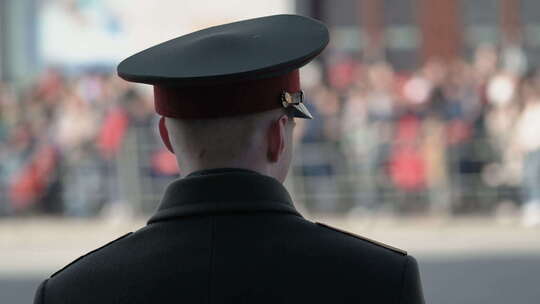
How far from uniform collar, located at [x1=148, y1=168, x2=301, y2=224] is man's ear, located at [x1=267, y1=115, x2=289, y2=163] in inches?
1.6

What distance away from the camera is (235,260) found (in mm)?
2352

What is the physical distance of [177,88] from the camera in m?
2.41

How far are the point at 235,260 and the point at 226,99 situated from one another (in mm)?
268

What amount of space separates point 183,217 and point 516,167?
552 inches

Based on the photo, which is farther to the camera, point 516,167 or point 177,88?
point 516,167

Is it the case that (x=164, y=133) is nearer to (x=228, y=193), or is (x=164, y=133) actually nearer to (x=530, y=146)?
(x=228, y=193)

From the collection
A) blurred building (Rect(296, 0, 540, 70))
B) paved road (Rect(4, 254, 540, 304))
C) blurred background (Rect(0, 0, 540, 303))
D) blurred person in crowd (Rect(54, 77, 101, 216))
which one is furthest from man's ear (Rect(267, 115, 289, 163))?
blurred building (Rect(296, 0, 540, 70))

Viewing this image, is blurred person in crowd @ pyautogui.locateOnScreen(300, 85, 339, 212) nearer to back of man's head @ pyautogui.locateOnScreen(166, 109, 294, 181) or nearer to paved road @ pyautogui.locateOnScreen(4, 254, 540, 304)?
paved road @ pyautogui.locateOnScreen(4, 254, 540, 304)

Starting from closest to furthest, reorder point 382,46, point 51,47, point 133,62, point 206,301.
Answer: point 206,301 → point 133,62 → point 51,47 → point 382,46

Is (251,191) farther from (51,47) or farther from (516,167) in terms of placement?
(51,47)

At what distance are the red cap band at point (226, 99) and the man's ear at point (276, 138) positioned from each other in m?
0.03

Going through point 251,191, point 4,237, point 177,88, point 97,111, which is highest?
point 177,88

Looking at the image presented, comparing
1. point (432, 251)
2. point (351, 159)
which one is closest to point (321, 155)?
point (351, 159)

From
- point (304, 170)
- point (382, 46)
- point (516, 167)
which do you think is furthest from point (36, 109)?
point (382, 46)
